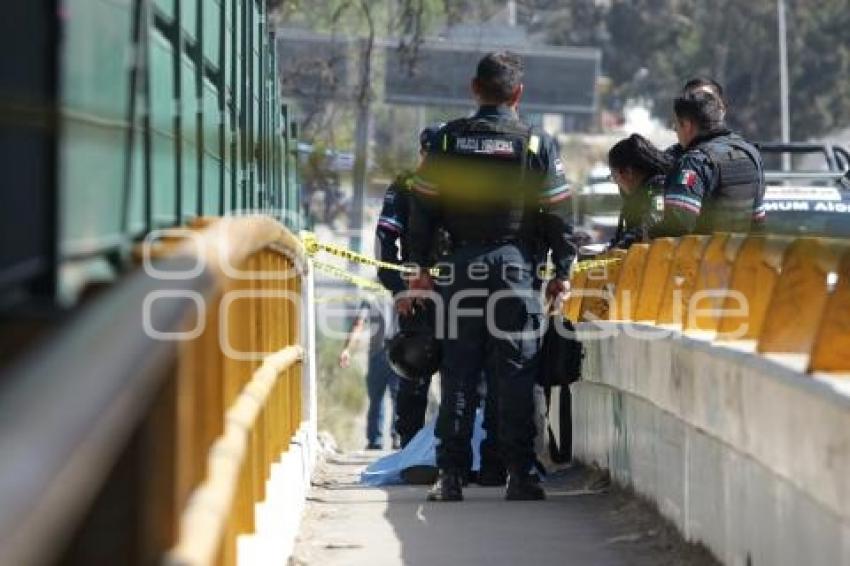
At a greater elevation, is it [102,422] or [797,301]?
[797,301]

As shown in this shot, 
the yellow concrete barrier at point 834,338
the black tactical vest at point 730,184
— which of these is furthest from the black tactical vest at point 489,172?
the yellow concrete barrier at point 834,338

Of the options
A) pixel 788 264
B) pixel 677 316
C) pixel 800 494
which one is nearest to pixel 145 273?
pixel 800 494

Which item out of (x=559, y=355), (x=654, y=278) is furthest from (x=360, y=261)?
(x=654, y=278)

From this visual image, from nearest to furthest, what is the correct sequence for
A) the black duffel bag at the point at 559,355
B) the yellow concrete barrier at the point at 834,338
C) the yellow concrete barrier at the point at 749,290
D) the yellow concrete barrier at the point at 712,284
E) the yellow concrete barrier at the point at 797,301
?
the yellow concrete barrier at the point at 834,338
the yellow concrete barrier at the point at 797,301
the yellow concrete barrier at the point at 749,290
the yellow concrete barrier at the point at 712,284
the black duffel bag at the point at 559,355

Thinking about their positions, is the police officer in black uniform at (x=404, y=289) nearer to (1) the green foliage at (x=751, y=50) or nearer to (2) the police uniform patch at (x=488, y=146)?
(2) the police uniform patch at (x=488, y=146)

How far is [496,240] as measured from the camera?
930cm

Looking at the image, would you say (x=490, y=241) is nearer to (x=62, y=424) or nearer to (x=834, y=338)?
(x=834, y=338)

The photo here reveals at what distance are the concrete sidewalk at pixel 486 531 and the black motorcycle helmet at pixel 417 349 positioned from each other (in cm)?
65

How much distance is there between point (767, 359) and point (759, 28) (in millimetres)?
72841

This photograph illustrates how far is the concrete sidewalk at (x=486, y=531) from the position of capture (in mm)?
7660

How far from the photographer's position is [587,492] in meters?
10.1

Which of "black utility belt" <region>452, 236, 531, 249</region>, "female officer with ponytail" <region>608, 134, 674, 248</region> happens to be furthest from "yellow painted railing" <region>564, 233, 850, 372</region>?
"female officer with ponytail" <region>608, 134, 674, 248</region>

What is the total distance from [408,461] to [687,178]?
99.9 inches

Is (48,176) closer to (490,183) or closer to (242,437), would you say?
(242,437)
